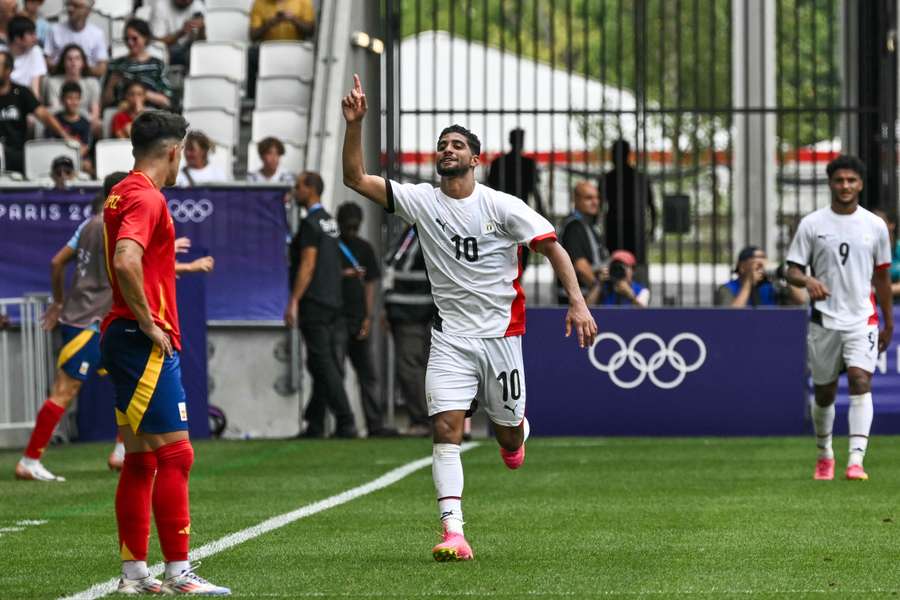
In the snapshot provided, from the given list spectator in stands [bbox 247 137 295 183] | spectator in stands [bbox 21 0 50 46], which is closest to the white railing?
spectator in stands [bbox 247 137 295 183]

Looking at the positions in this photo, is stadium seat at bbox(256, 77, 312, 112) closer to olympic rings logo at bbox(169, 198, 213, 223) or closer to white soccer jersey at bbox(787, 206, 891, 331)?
olympic rings logo at bbox(169, 198, 213, 223)

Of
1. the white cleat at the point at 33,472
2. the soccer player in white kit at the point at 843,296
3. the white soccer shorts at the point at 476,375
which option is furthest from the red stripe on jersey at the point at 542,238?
the white cleat at the point at 33,472

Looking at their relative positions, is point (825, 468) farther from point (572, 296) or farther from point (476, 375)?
point (572, 296)

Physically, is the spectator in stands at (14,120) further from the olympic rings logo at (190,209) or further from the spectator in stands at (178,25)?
the olympic rings logo at (190,209)

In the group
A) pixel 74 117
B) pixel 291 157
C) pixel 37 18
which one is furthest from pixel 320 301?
pixel 37 18

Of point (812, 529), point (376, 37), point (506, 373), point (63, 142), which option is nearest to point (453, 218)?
point (506, 373)

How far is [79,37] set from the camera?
21.1m

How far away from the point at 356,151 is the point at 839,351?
5.10 meters

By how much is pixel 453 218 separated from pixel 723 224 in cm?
4245

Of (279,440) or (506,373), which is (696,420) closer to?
(279,440)

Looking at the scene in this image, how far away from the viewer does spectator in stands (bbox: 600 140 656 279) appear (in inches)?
782

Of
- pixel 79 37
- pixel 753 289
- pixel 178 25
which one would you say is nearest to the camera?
pixel 753 289

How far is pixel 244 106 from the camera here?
21.4m

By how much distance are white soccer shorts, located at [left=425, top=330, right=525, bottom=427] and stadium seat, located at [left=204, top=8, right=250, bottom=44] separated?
535 inches
